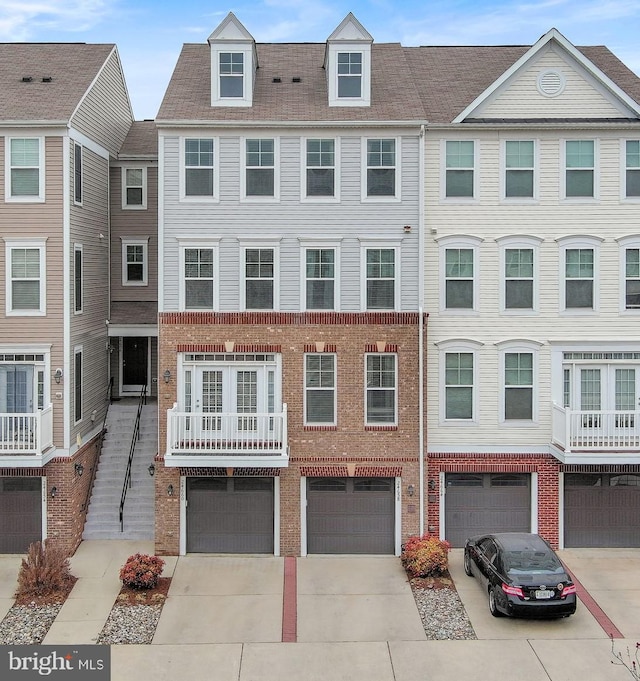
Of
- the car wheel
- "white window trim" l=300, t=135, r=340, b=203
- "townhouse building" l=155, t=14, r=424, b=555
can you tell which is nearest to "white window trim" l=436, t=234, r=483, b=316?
"townhouse building" l=155, t=14, r=424, b=555

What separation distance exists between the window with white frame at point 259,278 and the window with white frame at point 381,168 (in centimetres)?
284

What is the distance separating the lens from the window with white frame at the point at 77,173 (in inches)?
706

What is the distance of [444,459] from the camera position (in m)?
17.9

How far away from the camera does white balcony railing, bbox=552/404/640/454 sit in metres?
17.0

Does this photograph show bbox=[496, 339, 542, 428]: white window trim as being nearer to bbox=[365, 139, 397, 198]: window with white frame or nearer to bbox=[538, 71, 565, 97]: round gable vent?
bbox=[365, 139, 397, 198]: window with white frame

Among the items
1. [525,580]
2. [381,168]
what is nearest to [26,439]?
[381,168]

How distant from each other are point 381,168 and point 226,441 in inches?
291

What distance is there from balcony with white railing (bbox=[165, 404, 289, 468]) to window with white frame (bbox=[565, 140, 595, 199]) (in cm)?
870

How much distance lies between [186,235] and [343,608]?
9110 millimetres

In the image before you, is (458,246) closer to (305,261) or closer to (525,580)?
(305,261)

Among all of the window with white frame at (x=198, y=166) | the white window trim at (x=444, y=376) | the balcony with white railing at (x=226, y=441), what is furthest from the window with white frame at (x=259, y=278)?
the white window trim at (x=444, y=376)

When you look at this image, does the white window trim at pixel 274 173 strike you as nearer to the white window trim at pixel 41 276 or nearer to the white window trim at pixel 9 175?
the white window trim at pixel 9 175

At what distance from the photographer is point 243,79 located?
1817 cm

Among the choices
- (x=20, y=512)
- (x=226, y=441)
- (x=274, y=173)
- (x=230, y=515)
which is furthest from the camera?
(x=230, y=515)
